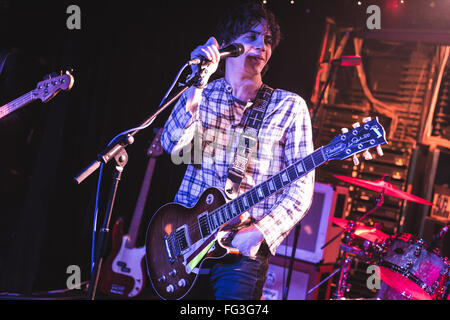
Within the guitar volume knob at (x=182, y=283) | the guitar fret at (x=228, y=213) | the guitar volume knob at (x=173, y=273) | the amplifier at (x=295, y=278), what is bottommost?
the amplifier at (x=295, y=278)

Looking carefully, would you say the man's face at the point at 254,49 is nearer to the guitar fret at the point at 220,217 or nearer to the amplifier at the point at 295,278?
the guitar fret at the point at 220,217

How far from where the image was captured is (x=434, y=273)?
382 cm

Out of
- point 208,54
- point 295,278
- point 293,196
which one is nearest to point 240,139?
point 293,196

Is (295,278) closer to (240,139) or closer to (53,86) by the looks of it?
(240,139)

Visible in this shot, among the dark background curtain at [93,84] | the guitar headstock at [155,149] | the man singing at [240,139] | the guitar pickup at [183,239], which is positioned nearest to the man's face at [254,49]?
the man singing at [240,139]

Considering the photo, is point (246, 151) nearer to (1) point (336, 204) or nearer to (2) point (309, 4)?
(1) point (336, 204)

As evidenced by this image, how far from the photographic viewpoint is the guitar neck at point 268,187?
2320mm

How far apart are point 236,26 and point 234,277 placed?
1.53m

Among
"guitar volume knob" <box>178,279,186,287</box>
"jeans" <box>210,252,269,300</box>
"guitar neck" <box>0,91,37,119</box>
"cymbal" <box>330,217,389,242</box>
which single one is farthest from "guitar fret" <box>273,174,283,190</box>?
"guitar neck" <box>0,91,37,119</box>

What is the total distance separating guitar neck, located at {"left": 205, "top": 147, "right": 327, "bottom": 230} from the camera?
2320 millimetres

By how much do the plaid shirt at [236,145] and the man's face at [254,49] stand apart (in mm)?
157

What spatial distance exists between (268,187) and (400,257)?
2238 millimetres

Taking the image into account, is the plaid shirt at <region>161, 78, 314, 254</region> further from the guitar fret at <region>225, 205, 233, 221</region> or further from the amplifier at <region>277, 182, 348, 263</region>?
the amplifier at <region>277, 182, 348, 263</region>

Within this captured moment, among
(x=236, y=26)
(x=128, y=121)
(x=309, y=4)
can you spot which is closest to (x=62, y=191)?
(x=128, y=121)
